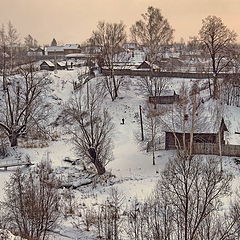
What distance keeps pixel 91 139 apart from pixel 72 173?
8.99ft

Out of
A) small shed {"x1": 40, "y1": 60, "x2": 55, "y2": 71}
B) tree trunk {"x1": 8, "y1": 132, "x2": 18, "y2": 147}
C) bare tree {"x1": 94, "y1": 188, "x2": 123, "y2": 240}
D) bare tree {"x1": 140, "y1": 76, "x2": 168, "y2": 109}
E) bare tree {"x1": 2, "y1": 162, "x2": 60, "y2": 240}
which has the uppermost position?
small shed {"x1": 40, "y1": 60, "x2": 55, "y2": 71}

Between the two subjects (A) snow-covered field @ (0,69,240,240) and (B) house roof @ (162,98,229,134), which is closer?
(A) snow-covered field @ (0,69,240,240)

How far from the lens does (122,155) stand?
1174 inches

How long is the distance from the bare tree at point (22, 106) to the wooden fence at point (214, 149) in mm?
14342

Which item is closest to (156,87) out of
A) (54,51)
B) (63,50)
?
(63,50)

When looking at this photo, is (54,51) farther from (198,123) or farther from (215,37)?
(198,123)

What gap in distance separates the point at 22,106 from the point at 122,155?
13068 mm

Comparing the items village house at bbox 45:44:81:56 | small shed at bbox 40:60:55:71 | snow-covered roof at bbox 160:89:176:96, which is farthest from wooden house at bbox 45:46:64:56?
snow-covered roof at bbox 160:89:176:96

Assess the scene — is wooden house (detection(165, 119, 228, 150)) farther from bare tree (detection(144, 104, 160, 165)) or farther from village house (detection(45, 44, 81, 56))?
village house (detection(45, 44, 81, 56))

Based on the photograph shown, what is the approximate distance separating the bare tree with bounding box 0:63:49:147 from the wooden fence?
47.1 ft

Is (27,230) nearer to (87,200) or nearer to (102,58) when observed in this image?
(87,200)

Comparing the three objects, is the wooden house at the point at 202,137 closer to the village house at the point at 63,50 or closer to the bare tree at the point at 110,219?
the bare tree at the point at 110,219

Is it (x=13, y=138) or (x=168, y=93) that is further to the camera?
(x=168, y=93)

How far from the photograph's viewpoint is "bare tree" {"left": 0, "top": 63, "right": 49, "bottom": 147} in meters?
31.8
